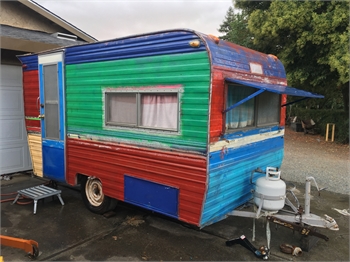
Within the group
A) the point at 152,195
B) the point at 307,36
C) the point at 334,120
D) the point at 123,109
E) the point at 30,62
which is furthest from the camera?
the point at 334,120

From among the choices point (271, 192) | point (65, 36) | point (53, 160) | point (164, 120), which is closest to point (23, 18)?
point (65, 36)

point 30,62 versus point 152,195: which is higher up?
point 30,62

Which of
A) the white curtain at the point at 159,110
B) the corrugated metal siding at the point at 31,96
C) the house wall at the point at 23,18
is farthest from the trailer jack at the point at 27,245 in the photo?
the house wall at the point at 23,18

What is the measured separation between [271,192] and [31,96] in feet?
15.9

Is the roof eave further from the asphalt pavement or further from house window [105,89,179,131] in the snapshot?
house window [105,89,179,131]

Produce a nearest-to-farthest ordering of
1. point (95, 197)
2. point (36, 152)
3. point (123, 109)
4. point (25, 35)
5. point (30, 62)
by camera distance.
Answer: point (123, 109) → point (95, 197) → point (30, 62) → point (36, 152) → point (25, 35)

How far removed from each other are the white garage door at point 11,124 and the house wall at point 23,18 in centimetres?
262

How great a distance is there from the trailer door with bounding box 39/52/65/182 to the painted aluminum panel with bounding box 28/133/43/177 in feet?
0.52

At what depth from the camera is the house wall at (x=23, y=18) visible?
873 centimetres

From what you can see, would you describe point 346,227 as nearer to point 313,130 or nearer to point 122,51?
point 122,51

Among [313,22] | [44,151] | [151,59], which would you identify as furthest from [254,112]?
[313,22]

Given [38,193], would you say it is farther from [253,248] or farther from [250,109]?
[250,109]

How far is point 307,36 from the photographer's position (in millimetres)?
10547

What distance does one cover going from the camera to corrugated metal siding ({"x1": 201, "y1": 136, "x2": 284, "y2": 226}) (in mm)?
3646
